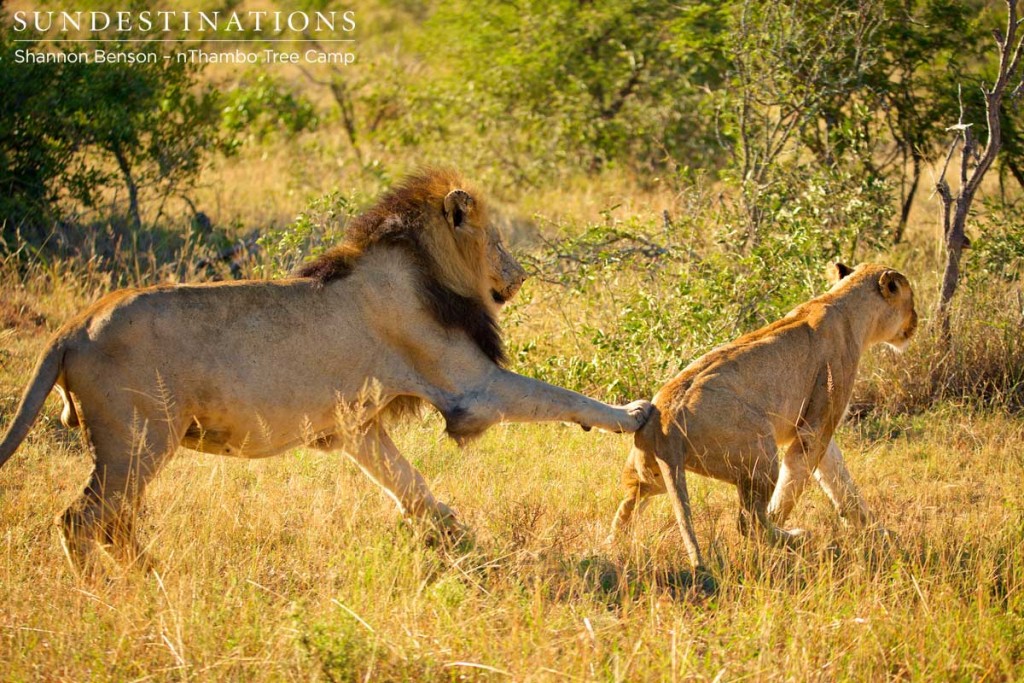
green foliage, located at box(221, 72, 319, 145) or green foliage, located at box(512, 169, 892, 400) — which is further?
green foliage, located at box(221, 72, 319, 145)

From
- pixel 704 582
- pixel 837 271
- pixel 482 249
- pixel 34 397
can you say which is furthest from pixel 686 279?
pixel 34 397

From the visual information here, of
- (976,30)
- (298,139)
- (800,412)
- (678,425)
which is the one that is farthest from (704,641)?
(298,139)

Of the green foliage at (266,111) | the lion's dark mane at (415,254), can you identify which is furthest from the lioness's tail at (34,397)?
the green foliage at (266,111)

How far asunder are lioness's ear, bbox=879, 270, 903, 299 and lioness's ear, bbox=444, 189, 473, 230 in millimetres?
1900

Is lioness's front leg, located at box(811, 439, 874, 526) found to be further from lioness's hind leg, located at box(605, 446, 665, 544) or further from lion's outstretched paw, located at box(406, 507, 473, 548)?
lion's outstretched paw, located at box(406, 507, 473, 548)

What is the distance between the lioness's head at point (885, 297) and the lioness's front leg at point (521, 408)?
→ 1.38 m

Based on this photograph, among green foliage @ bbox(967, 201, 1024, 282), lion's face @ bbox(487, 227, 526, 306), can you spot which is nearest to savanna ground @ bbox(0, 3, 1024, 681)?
green foliage @ bbox(967, 201, 1024, 282)

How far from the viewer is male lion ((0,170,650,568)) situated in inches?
154

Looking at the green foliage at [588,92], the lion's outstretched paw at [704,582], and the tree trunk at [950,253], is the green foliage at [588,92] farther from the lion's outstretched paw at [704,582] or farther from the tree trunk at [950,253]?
the lion's outstretched paw at [704,582]

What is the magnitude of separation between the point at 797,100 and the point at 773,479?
4.66 meters

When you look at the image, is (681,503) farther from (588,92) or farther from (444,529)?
(588,92)

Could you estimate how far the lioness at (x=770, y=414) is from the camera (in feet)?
14.2

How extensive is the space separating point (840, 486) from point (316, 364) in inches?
88.0

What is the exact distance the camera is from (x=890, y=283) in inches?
204
